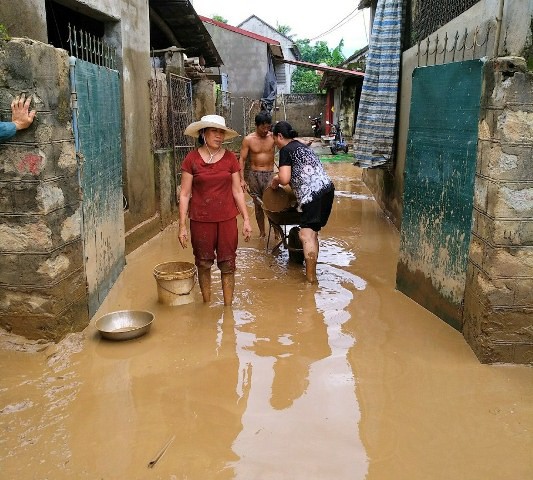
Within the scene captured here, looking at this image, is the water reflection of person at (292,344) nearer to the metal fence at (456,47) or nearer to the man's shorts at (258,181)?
the man's shorts at (258,181)

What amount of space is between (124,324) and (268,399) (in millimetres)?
1677

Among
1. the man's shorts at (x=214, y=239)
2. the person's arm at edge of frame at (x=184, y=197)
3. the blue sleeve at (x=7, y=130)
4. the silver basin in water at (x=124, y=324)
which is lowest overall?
the silver basin in water at (x=124, y=324)

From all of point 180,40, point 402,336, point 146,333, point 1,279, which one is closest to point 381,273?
point 402,336

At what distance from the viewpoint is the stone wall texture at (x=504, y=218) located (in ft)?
11.9

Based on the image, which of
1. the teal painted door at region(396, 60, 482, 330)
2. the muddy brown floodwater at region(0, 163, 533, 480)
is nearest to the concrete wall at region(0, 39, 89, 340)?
the muddy brown floodwater at region(0, 163, 533, 480)

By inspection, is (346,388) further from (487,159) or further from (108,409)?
(487,159)

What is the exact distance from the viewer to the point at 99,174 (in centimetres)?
509

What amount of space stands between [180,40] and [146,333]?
9555 mm

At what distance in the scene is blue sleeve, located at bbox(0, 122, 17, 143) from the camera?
3678 mm

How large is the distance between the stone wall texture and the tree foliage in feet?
104

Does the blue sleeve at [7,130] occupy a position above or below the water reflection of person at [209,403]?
above

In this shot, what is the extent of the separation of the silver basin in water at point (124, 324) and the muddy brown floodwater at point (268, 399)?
0.29 ft

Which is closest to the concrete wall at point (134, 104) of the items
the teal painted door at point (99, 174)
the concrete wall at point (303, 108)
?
the teal painted door at point (99, 174)

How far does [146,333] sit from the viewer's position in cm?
449
